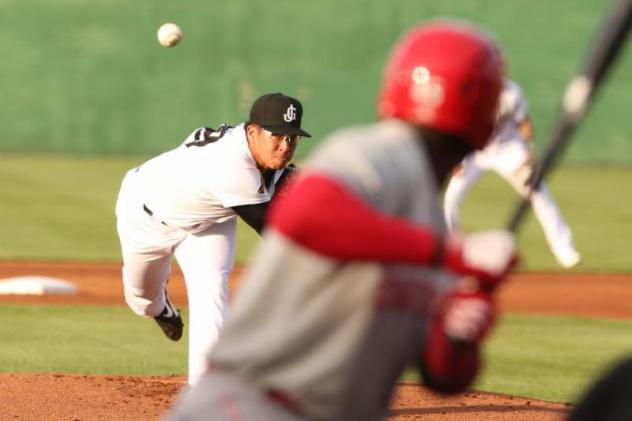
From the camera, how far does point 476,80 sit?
115 inches

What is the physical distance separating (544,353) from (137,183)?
3499mm

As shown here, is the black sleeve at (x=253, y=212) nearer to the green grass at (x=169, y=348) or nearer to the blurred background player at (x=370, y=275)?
the green grass at (x=169, y=348)

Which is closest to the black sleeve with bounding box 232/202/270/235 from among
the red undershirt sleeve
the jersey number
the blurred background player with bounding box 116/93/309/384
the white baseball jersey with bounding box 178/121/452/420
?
the blurred background player with bounding box 116/93/309/384

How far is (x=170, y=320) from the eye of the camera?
26.3 feet

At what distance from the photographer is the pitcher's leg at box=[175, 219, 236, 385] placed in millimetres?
6445

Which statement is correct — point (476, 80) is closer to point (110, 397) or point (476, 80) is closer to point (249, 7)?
point (110, 397)

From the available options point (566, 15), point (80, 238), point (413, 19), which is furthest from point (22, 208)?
point (566, 15)

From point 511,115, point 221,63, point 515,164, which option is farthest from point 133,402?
point 221,63

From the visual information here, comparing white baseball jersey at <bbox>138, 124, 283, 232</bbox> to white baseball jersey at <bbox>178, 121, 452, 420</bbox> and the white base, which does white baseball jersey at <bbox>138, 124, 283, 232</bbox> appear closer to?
white baseball jersey at <bbox>178, 121, 452, 420</bbox>

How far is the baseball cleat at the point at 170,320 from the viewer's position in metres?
7.89

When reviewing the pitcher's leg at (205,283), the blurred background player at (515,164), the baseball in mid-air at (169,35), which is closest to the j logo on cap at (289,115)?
the pitcher's leg at (205,283)

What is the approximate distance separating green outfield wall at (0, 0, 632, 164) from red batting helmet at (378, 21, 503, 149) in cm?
2012

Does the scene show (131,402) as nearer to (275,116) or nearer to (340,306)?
(275,116)

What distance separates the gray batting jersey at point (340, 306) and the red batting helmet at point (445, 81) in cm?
12
